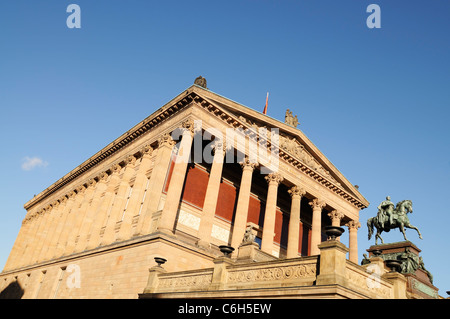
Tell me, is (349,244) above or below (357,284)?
above

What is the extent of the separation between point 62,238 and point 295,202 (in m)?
22.9

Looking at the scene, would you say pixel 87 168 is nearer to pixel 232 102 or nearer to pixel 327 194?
pixel 232 102

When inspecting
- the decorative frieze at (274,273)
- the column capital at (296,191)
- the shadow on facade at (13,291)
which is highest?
the column capital at (296,191)

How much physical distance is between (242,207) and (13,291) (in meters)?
31.6

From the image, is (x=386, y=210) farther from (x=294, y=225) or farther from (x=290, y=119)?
(x=290, y=119)

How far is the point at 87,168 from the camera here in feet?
120

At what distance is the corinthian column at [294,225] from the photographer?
26.4 meters

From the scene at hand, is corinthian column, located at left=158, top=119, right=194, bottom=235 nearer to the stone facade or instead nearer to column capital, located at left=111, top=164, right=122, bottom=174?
→ the stone facade

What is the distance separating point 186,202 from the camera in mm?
25625

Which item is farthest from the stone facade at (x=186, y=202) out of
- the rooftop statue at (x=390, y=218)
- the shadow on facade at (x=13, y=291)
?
the rooftop statue at (x=390, y=218)

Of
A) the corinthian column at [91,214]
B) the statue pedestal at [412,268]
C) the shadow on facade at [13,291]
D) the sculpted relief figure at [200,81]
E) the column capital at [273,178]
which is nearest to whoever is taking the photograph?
the statue pedestal at [412,268]

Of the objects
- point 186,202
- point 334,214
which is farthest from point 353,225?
point 186,202

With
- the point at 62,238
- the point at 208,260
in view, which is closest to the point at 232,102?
the point at 208,260

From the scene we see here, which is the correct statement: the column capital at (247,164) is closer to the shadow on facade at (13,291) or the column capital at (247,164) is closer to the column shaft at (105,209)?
the column shaft at (105,209)
